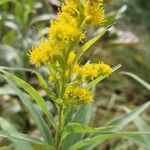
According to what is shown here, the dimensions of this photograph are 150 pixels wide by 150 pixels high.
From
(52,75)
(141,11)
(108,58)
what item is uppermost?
(141,11)

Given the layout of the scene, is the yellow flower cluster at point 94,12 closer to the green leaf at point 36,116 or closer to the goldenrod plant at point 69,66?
the goldenrod plant at point 69,66

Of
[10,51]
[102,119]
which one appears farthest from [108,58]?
[10,51]

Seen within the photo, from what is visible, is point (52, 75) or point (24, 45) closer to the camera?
point (52, 75)

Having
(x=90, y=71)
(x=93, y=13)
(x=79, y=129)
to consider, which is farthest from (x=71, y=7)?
(x=79, y=129)

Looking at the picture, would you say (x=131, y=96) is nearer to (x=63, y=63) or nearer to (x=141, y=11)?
(x=141, y=11)

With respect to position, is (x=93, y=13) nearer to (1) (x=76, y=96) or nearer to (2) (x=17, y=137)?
(1) (x=76, y=96)
